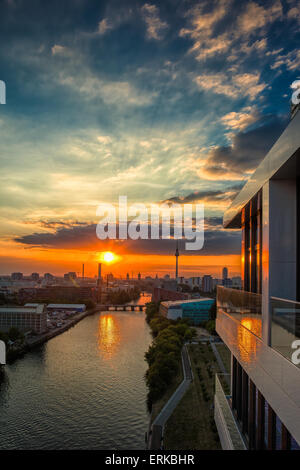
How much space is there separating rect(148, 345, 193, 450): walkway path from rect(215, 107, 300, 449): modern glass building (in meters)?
2.58

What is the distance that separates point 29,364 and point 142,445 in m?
7.77

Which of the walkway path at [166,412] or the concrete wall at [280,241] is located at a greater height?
the concrete wall at [280,241]

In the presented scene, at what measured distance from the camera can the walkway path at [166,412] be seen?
586 centimetres

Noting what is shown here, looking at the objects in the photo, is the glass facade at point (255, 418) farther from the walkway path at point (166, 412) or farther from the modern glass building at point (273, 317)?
the walkway path at point (166, 412)

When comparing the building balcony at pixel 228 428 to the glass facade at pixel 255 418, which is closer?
the glass facade at pixel 255 418

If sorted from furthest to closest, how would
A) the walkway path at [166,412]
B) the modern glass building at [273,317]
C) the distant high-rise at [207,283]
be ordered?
the distant high-rise at [207,283]
the walkway path at [166,412]
the modern glass building at [273,317]

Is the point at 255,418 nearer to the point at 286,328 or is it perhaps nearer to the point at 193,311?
the point at 286,328

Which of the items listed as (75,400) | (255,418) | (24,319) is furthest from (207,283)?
(255,418)

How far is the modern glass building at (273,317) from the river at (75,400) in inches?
148

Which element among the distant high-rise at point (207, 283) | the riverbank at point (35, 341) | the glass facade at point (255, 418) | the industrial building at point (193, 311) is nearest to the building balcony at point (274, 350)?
the glass facade at point (255, 418)

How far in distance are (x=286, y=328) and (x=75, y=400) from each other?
25.5 ft

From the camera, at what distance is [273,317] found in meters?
2.11
